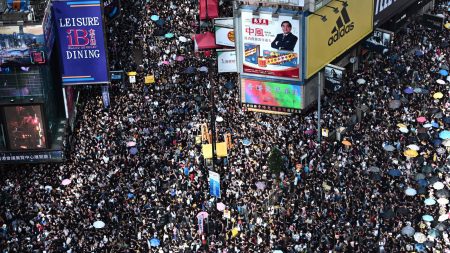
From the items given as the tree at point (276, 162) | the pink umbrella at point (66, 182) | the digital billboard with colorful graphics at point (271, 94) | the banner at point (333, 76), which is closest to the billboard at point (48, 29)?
the pink umbrella at point (66, 182)

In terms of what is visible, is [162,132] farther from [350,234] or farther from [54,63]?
[350,234]

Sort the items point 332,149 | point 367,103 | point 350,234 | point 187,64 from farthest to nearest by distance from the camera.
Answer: point 187,64
point 367,103
point 332,149
point 350,234

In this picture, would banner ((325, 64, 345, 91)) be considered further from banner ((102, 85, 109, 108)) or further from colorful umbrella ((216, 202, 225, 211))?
banner ((102, 85, 109, 108))

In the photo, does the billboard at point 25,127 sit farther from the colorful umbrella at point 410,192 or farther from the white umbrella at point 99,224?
the colorful umbrella at point 410,192

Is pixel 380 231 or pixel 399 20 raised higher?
pixel 399 20

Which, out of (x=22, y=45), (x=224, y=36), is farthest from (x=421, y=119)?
(x=22, y=45)

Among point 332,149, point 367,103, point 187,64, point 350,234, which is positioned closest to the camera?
point 350,234

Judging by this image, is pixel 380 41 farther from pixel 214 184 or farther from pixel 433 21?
pixel 214 184

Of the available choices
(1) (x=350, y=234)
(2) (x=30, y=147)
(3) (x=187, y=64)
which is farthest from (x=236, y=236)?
(3) (x=187, y=64)
